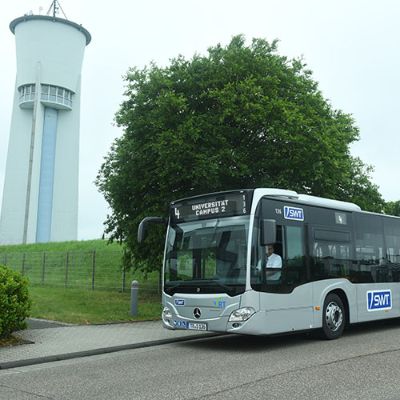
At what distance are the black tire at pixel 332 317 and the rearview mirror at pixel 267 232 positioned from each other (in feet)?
7.66

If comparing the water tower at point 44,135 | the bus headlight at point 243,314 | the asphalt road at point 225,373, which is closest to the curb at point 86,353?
the asphalt road at point 225,373

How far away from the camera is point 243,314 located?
9.30m

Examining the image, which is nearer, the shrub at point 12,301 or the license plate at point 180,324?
the shrub at point 12,301

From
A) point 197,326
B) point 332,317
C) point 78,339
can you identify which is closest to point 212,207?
point 197,326

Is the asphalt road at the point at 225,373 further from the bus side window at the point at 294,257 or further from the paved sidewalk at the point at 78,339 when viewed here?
the bus side window at the point at 294,257

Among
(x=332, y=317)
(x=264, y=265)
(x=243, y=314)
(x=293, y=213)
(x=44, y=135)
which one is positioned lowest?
(x=332, y=317)

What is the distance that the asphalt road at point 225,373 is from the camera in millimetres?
6277

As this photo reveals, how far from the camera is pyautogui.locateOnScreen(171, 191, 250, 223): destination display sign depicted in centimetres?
995

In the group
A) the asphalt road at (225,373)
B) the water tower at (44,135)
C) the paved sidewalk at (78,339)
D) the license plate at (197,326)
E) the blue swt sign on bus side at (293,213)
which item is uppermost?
the water tower at (44,135)

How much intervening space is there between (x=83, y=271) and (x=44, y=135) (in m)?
42.2

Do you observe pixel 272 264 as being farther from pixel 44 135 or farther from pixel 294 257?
pixel 44 135

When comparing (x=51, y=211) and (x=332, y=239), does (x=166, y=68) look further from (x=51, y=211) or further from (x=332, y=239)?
(x=51, y=211)

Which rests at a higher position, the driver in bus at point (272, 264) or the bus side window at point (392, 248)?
the bus side window at point (392, 248)

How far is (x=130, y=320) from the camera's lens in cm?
1400
